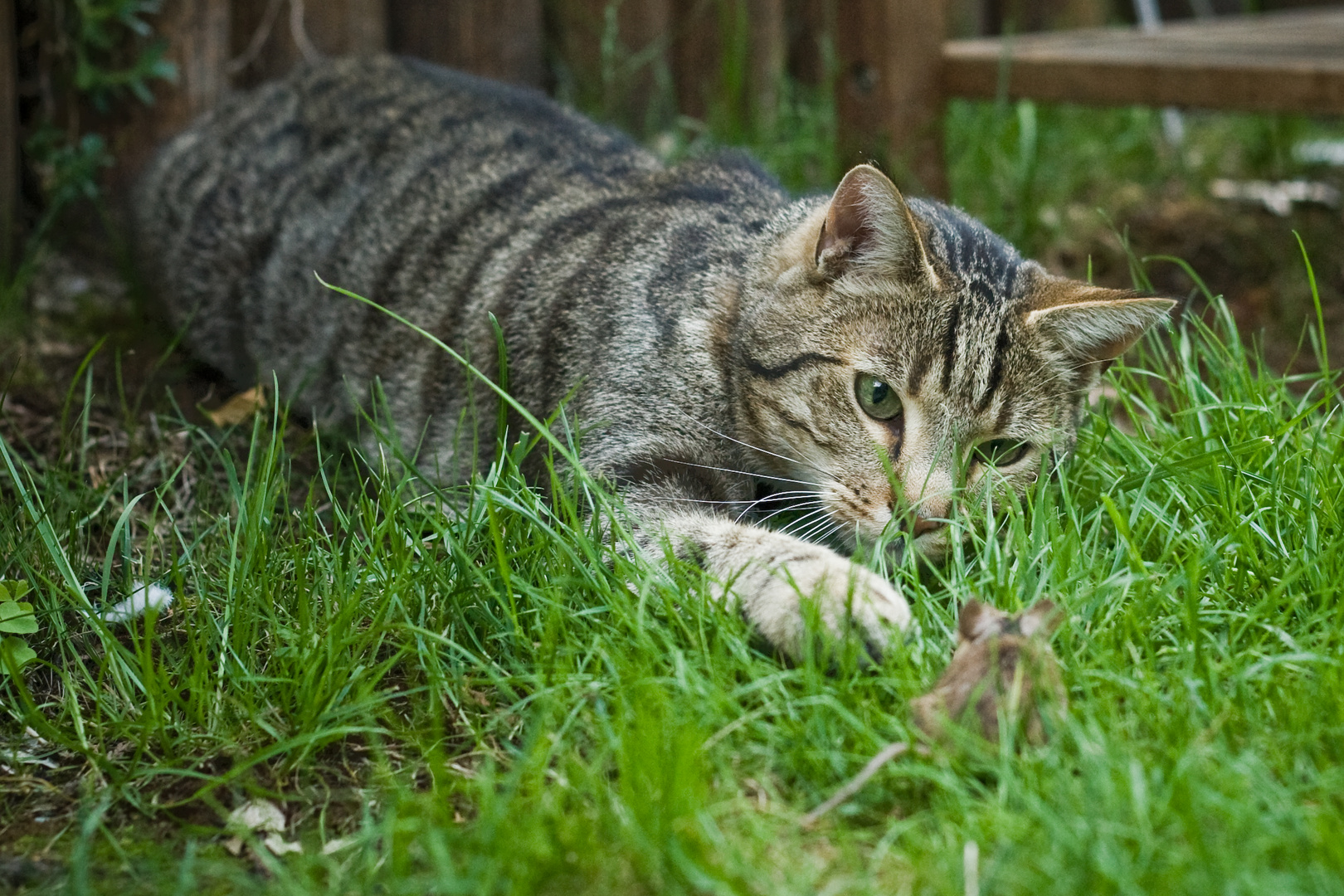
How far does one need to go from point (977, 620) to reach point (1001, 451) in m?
0.61

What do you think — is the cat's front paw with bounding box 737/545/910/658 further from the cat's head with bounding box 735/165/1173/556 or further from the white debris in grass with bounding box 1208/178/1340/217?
the white debris in grass with bounding box 1208/178/1340/217

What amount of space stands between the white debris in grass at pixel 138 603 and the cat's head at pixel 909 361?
117 centimetres

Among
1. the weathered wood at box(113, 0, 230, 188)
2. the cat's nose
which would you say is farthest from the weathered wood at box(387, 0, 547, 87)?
the cat's nose

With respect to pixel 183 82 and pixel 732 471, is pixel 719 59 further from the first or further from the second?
pixel 732 471

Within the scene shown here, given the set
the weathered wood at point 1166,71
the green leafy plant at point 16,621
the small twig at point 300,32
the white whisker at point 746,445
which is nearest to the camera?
the green leafy plant at point 16,621

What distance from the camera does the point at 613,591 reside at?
2121 mm

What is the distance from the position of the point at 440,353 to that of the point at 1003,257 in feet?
4.47

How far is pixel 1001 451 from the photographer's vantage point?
2.44m

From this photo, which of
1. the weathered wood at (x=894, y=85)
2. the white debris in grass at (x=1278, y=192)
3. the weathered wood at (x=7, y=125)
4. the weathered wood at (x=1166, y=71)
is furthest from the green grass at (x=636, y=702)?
the white debris in grass at (x=1278, y=192)

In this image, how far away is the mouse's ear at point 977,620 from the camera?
1896 millimetres

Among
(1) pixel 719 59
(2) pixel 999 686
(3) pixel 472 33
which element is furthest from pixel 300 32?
(2) pixel 999 686

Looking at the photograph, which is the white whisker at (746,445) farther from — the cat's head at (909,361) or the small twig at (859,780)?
the small twig at (859,780)

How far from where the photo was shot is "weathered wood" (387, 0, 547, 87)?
13.6ft

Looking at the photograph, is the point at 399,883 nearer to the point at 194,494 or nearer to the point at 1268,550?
the point at 194,494
